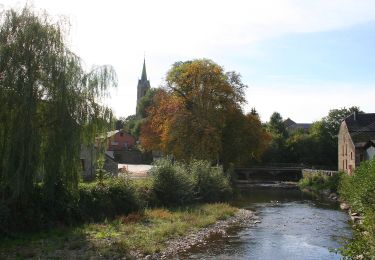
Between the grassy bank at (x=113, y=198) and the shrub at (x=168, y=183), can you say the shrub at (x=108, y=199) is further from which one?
the shrub at (x=168, y=183)

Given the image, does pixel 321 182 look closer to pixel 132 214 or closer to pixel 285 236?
pixel 285 236

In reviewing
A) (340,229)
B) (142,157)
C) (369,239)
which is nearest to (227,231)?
(340,229)

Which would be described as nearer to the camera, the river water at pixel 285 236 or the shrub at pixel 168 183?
the river water at pixel 285 236

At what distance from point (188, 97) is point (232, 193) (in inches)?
456

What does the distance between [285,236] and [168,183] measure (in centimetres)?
1065

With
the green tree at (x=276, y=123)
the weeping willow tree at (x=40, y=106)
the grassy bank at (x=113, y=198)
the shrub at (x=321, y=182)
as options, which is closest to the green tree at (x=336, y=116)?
the green tree at (x=276, y=123)

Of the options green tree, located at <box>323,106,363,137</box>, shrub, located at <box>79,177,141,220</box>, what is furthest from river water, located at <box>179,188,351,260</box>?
green tree, located at <box>323,106,363,137</box>

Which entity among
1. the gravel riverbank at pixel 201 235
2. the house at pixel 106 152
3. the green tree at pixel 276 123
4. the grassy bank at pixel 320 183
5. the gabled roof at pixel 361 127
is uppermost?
the green tree at pixel 276 123

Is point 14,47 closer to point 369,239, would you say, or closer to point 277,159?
point 369,239

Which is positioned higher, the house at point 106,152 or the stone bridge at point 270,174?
the house at point 106,152

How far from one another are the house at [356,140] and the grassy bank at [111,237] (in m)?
27.3

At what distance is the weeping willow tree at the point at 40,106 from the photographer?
60.8ft

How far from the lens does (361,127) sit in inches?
2146

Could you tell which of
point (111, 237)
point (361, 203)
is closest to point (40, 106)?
point (111, 237)
